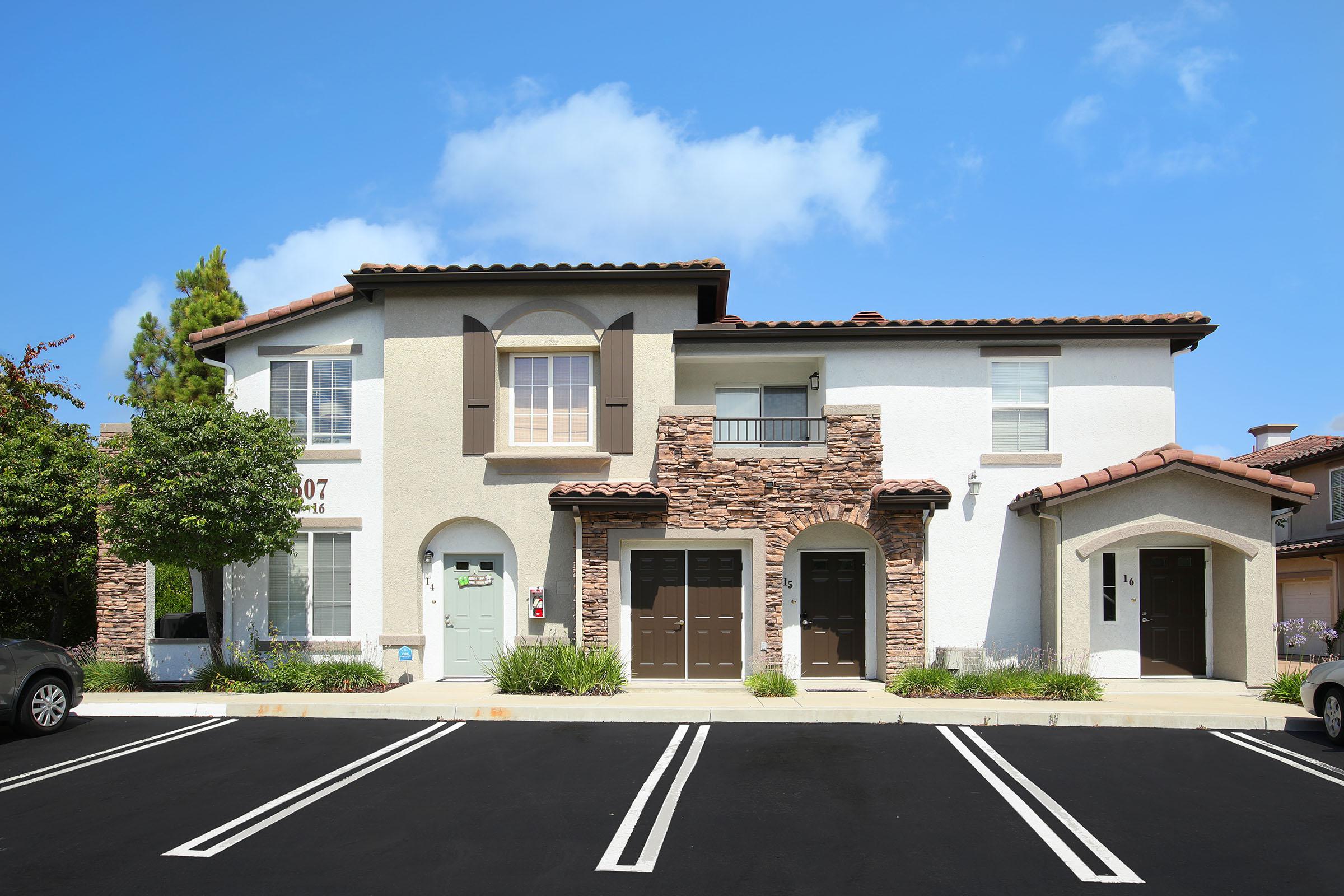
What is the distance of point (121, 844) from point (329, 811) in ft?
5.42

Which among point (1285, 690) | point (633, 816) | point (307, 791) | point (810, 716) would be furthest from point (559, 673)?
point (1285, 690)

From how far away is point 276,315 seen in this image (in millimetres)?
16641

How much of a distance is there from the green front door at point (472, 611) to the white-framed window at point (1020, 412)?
9002 millimetres

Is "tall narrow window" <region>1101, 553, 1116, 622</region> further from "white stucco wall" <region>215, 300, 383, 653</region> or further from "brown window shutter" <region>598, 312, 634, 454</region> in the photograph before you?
"white stucco wall" <region>215, 300, 383, 653</region>

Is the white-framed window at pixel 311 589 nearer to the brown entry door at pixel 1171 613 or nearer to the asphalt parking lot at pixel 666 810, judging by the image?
the asphalt parking lot at pixel 666 810

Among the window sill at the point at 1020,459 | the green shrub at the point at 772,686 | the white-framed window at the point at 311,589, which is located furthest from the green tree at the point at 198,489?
the window sill at the point at 1020,459

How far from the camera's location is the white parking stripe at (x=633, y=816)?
7273 mm

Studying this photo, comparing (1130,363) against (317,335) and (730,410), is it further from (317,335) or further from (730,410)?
(317,335)

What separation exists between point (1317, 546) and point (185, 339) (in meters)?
30.4

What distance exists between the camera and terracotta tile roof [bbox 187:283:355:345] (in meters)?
16.6

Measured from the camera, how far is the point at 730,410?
57.8 feet

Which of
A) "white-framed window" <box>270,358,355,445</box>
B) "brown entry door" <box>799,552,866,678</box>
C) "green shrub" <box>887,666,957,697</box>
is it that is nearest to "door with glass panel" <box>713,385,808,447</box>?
"brown entry door" <box>799,552,866,678</box>

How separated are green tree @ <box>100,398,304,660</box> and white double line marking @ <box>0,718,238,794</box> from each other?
9.72 feet

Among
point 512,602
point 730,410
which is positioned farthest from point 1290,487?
point 512,602
